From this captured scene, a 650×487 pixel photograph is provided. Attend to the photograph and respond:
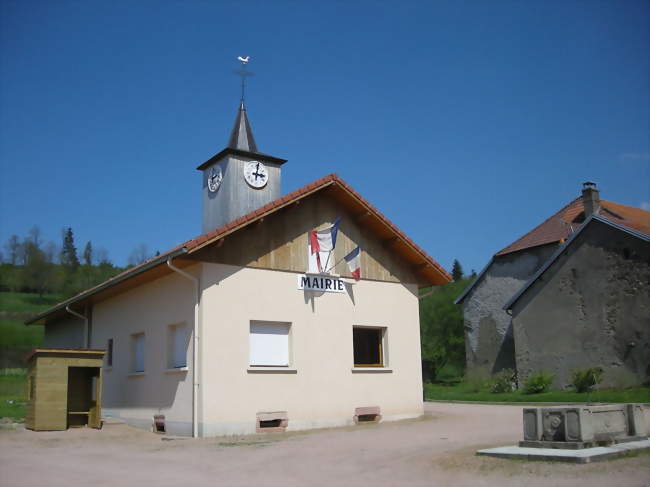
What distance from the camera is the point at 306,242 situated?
16625 millimetres

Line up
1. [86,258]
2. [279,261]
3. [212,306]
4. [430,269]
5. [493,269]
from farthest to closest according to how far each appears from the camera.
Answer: [86,258] → [493,269] → [430,269] → [279,261] → [212,306]

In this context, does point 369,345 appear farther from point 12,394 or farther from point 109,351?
point 12,394

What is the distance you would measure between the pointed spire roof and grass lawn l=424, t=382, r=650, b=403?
12.8 meters

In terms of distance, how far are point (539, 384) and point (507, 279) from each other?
28.7 ft

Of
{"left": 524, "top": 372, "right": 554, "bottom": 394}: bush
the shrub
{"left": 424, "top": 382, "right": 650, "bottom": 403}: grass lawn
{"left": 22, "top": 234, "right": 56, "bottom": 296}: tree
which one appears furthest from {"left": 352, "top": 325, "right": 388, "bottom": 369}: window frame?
{"left": 22, "top": 234, "right": 56, "bottom": 296}: tree

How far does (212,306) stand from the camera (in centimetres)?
1469

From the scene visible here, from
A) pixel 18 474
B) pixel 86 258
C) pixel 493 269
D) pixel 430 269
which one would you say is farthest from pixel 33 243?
pixel 18 474

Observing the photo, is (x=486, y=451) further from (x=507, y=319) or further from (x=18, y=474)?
(x=507, y=319)

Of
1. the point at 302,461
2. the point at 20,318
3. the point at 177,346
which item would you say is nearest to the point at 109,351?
the point at 177,346

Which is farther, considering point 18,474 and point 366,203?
point 366,203

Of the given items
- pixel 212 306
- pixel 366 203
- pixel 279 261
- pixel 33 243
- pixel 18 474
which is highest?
pixel 33 243

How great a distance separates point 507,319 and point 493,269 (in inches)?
112

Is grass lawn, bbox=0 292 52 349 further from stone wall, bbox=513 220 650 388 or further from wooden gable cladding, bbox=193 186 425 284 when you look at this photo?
stone wall, bbox=513 220 650 388

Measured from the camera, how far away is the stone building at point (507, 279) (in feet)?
101
